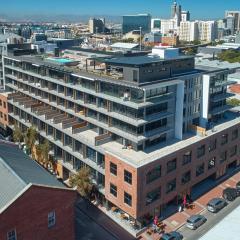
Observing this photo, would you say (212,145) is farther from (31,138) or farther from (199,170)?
(31,138)

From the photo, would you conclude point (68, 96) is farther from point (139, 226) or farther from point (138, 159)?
point (139, 226)

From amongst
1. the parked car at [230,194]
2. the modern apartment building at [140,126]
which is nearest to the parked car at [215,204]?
the parked car at [230,194]

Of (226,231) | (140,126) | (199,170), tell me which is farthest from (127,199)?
(226,231)

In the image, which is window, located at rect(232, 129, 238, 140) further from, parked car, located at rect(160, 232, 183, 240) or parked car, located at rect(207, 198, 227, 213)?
parked car, located at rect(160, 232, 183, 240)

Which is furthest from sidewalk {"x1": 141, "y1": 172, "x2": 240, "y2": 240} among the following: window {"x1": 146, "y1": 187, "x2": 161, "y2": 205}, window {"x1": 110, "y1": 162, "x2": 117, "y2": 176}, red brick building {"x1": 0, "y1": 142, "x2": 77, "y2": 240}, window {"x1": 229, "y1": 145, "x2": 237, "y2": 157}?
red brick building {"x1": 0, "y1": 142, "x2": 77, "y2": 240}

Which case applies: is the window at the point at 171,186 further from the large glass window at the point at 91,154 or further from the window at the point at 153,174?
the large glass window at the point at 91,154

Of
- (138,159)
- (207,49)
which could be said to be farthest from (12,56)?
(207,49)
